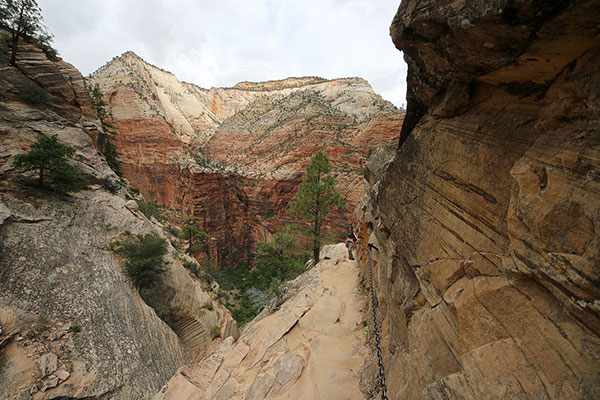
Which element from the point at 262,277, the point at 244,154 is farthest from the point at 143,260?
the point at 244,154

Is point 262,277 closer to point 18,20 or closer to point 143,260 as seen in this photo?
point 143,260

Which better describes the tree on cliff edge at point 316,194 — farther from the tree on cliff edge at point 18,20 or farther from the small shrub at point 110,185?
the tree on cliff edge at point 18,20

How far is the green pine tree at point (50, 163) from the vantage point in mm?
9806

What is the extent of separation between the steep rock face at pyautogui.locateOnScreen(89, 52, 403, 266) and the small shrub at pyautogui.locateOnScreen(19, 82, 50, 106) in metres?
14.3

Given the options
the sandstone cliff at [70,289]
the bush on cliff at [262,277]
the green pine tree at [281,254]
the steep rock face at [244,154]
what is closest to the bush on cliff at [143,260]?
the sandstone cliff at [70,289]

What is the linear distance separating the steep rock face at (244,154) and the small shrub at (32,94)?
14.3 m

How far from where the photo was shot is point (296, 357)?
494cm

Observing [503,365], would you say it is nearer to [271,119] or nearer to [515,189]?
[515,189]

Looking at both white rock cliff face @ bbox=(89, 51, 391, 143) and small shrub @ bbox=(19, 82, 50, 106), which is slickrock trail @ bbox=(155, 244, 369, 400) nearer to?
small shrub @ bbox=(19, 82, 50, 106)

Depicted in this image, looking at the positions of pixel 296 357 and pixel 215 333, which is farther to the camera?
pixel 215 333

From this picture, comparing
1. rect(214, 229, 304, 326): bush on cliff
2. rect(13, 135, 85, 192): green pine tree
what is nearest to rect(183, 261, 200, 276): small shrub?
rect(214, 229, 304, 326): bush on cliff

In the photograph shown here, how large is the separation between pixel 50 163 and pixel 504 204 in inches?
632

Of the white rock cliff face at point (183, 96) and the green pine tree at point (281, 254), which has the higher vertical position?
the white rock cliff face at point (183, 96)

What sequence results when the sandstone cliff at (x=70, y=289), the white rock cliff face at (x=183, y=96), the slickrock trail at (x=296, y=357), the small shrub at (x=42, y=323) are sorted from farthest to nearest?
the white rock cliff face at (x=183, y=96), the small shrub at (x=42, y=323), the sandstone cliff at (x=70, y=289), the slickrock trail at (x=296, y=357)
